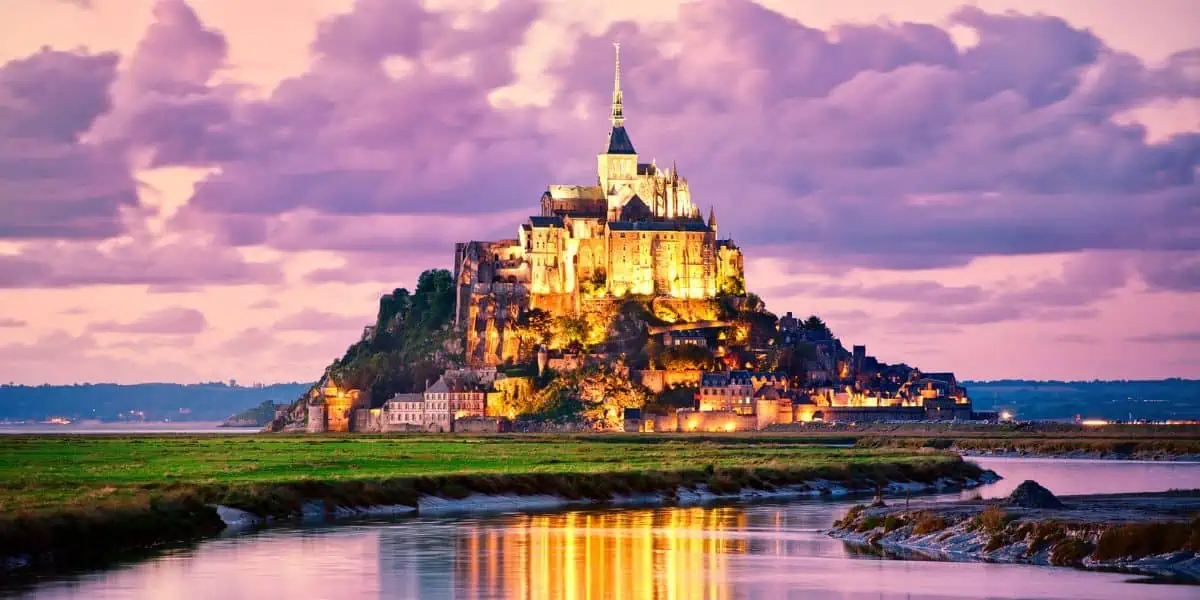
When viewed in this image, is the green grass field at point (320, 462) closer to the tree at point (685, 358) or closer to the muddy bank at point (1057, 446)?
the muddy bank at point (1057, 446)

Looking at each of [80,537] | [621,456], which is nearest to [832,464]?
[621,456]

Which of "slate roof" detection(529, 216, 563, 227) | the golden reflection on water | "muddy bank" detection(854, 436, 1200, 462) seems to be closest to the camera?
the golden reflection on water

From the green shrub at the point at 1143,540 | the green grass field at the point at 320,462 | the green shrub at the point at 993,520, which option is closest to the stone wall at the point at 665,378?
the green grass field at the point at 320,462

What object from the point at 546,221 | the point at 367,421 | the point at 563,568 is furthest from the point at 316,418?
the point at 563,568

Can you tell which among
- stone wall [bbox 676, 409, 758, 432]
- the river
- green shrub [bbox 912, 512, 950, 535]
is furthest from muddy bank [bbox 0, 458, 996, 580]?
stone wall [bbox 676, 409, 758, 432]

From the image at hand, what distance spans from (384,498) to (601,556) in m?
18.5

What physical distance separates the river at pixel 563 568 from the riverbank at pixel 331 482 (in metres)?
2.53

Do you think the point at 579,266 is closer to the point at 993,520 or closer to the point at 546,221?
the point at 546,221

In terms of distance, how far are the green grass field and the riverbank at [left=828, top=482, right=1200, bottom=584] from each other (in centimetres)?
2341

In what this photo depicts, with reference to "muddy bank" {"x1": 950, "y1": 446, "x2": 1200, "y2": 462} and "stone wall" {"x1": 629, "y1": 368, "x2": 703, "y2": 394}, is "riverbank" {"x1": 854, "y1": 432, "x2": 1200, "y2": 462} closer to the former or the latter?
"muddy bank" {"x1": 950, "y1": 446, "x2": 1200, "y2": 462}

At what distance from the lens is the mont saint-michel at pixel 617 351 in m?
175

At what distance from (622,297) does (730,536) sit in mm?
133156

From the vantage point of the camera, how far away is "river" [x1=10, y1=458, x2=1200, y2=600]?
39.6m

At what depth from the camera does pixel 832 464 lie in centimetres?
8856
